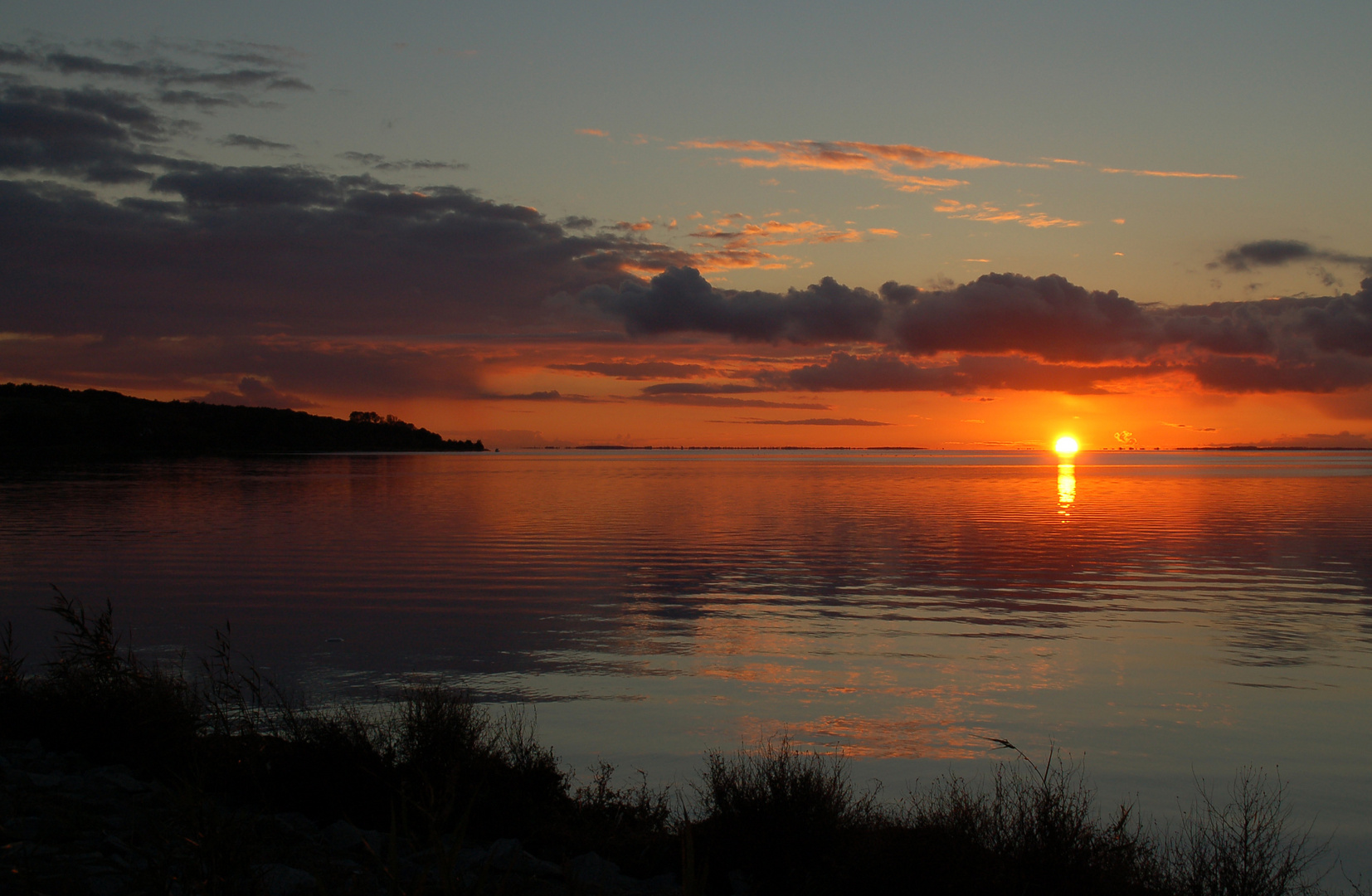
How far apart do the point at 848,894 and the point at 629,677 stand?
7330 millimetres

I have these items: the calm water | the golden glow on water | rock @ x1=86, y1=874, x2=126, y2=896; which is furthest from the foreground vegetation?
the golden glow on water

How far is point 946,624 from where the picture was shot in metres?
16.9

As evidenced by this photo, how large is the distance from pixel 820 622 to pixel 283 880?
12.8 meters

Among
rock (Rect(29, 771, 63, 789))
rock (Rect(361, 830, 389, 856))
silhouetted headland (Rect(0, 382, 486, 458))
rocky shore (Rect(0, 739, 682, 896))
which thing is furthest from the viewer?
silhouetted headland (Rect(0, 382, 486, 458))

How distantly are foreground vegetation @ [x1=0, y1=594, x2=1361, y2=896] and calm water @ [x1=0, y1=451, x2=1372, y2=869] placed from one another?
1.17 meters

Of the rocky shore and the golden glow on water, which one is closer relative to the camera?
the rocky shore

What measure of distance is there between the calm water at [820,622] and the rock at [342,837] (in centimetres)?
323

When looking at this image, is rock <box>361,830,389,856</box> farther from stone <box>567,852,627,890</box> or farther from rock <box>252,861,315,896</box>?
stone <box>567,852,627,890</box>

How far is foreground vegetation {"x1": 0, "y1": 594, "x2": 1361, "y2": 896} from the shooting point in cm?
537

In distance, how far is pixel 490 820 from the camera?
727 cm

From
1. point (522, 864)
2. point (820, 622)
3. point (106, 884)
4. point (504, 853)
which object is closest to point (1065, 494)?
point (820, 622)

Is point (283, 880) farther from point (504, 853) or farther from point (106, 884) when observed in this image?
point (504, 853)

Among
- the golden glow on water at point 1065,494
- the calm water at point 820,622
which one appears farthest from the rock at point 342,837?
the golden glow on water at point 1065,494

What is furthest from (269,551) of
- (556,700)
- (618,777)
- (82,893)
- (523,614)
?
(82,893)
